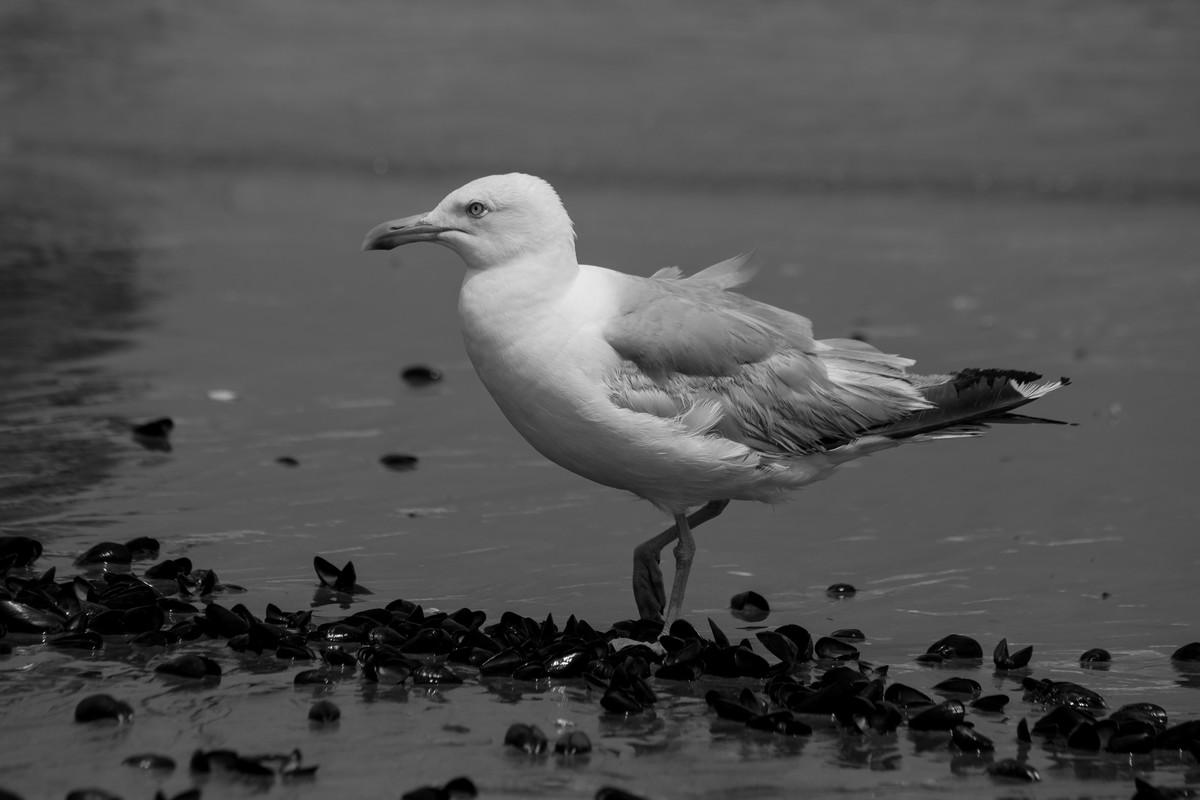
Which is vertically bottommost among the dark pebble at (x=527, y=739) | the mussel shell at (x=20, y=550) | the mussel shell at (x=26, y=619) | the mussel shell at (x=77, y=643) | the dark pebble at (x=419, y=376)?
the dark pebble at (x=527, y=739)

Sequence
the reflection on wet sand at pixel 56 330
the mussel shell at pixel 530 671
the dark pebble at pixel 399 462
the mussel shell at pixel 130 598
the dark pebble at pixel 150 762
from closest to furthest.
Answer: the dark pebble at pixel 150 762, the mussel shell at pixel 530 671, the mussel shell at pixel 130 598, the reflection on wet sand at pixel 56 330, the dark pebble at pixel 399 462

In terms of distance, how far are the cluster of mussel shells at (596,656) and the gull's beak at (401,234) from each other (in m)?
1.46

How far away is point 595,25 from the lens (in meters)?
21.3

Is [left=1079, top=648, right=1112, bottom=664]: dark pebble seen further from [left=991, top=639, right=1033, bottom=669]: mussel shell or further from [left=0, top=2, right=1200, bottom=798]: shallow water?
[left=991, top=639, right=1033, bottom=669]: mussel shell

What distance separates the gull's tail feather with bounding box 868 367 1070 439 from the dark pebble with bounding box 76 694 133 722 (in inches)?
128

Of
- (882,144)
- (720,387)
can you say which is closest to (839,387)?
(720,387)

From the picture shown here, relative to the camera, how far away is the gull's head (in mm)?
6234

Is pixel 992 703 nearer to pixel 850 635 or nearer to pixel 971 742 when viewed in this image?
pixel 971 742

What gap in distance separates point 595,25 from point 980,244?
9346 mm

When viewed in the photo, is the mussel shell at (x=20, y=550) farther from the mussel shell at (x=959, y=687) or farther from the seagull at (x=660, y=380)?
the mussel shell at (x=959, y=687)

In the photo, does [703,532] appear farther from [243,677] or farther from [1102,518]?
[243,677]

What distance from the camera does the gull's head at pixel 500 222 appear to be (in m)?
6.23

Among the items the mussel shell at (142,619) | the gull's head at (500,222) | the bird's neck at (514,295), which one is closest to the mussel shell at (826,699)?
the bird's neck at (514,295)

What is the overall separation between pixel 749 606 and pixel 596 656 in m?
1.05
